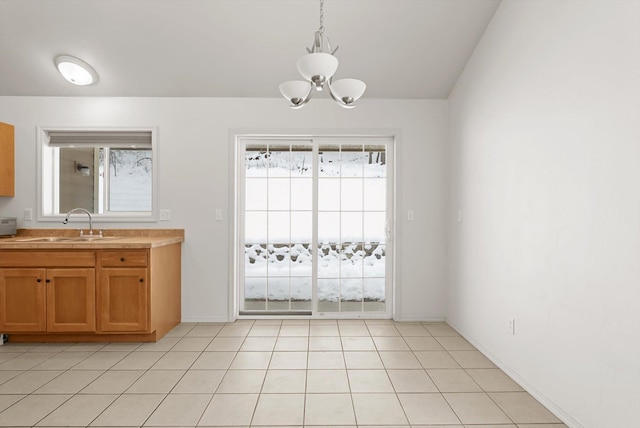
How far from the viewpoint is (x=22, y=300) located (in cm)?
318

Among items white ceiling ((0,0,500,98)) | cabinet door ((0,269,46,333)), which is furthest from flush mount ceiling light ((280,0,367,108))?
cabinet door ((0,269,46,333))

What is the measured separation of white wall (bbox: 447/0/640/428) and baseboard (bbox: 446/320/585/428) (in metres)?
0.01

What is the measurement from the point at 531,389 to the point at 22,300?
4.03m

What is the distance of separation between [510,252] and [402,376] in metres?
1.19

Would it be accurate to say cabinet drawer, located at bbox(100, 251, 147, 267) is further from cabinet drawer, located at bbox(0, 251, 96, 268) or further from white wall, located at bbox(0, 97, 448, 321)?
white wall, located at bbox(0, 97, 448, 321)

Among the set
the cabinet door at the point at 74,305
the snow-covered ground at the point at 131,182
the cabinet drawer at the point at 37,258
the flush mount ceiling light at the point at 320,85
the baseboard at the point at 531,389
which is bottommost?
the baseboard at the point at 531,389

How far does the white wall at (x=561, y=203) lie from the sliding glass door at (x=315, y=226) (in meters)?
1.12

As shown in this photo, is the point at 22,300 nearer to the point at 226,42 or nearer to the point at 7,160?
the point at 7,160

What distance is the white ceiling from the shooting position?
3.00 metres

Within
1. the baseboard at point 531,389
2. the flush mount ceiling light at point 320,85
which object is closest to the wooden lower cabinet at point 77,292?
the flush mount ceiling light at point 320,85

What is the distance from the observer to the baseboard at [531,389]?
80.3 inches

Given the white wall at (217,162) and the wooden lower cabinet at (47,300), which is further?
the white wall at (217,162)

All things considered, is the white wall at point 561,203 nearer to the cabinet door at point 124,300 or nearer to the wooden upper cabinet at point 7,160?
the cabinet door at point 124,300

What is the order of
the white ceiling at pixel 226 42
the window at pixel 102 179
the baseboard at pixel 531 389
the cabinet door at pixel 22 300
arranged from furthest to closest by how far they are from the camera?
the window at pixel 102 179 < the cabinet door at pixel 22 300 < the white ceiling at pixel 226 42 < the baseboard at pixel 531 389
